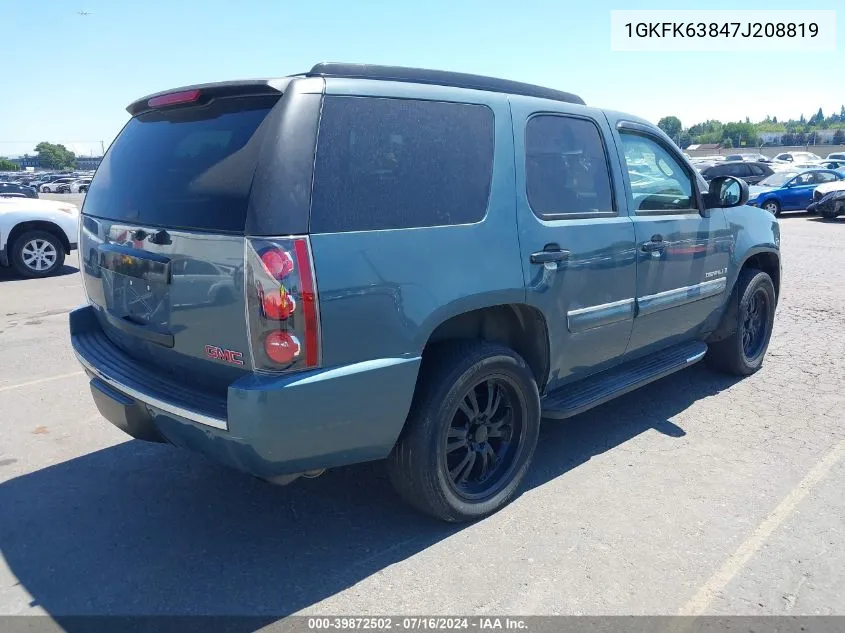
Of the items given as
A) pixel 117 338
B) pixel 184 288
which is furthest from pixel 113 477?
pixel 184 288

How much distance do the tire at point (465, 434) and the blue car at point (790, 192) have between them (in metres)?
Answer: 20.0

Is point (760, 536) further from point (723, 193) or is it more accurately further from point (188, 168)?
point (188, 168)

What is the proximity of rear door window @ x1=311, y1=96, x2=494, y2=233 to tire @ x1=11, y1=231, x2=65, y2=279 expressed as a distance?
9.20 m

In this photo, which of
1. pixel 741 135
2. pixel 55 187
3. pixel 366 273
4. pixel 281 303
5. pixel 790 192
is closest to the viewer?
pixel 281 303

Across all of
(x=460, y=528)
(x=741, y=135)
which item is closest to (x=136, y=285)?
(x=460, y=528)

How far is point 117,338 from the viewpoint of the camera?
3.43 meters

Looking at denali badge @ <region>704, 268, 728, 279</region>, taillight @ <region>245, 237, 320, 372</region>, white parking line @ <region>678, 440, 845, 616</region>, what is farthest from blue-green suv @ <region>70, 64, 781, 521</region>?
white parking line @ <region>678, 440, 845, 616</region>

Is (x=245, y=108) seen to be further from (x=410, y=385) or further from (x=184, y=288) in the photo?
(x=410, y=385)

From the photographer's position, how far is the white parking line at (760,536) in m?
2.77

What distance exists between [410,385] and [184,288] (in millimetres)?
1013

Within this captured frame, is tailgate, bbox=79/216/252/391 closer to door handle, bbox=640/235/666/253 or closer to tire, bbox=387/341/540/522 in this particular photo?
tire, bbox=387/341/540/522

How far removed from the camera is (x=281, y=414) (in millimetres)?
2576

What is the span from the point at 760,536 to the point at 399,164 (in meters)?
2.38

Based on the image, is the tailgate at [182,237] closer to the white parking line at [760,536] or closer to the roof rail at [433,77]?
the roof rail at [433,77]
